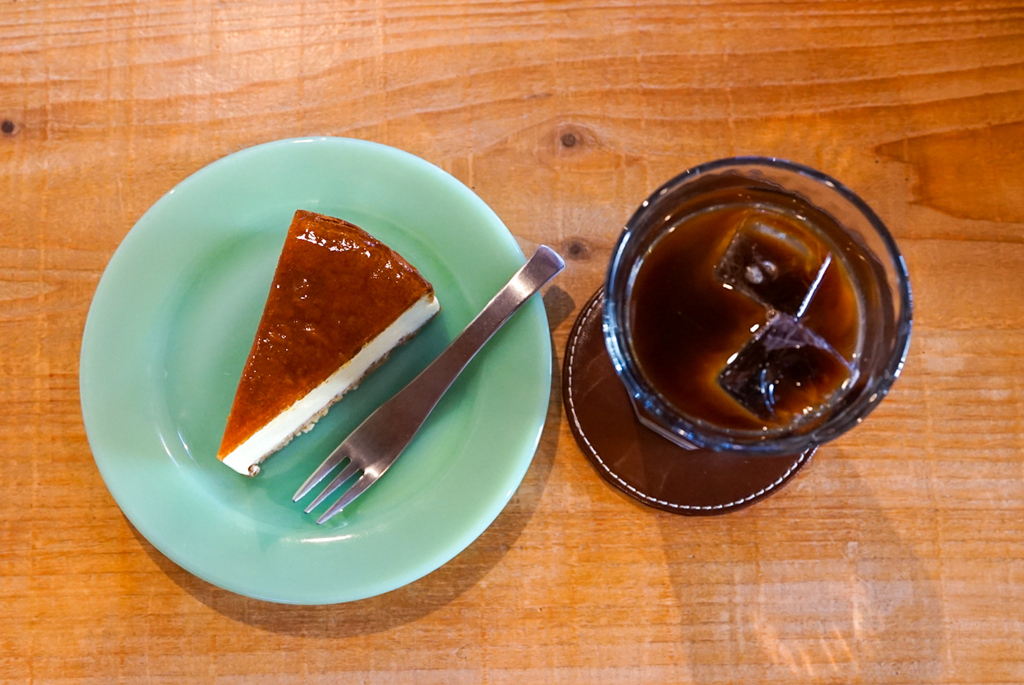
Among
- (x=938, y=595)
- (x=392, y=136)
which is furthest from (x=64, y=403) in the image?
(x=938, y=595)

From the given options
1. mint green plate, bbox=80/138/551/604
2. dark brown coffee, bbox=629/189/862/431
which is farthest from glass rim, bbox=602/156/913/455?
mint green plate, bbox=80/138/551/604

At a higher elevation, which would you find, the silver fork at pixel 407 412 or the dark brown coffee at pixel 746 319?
the dark brown coffee at pixel 746 319

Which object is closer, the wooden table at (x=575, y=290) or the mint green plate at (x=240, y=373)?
the mint green plate at (x=240, y=373)

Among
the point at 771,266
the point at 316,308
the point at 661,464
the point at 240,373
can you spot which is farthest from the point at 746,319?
the point at 240,373

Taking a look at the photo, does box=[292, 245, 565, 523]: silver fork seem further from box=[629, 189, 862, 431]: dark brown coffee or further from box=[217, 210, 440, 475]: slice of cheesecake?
box=[629, 189, 862, 431]: dark brown coffee

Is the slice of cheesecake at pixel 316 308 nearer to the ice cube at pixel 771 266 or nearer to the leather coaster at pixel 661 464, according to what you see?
the leather coaster at pixel 661 464

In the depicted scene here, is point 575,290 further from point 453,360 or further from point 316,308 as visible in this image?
point 316,308

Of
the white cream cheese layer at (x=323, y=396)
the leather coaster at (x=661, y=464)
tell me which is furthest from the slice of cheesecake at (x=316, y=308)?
the leather coaster at (x=661, y=464)
